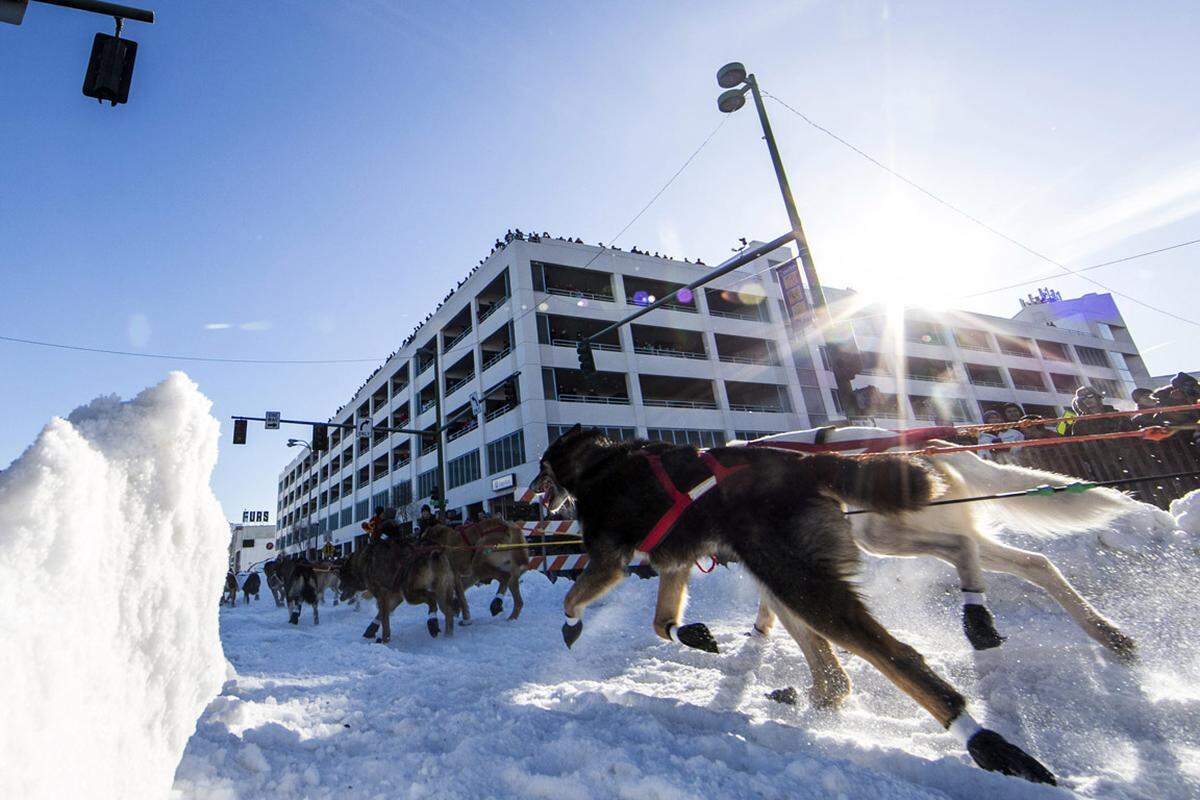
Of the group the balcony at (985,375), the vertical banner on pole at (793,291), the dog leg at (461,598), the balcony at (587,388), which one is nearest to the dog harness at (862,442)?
the dog leg at (461,598)

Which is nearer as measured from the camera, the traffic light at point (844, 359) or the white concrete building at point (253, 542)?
the traffic light at point (844, 359)

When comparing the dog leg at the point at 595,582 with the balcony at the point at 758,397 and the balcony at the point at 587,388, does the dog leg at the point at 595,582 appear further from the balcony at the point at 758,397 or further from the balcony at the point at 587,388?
the balcony at the point at 758,397

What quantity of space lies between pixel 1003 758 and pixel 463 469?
1205 inches

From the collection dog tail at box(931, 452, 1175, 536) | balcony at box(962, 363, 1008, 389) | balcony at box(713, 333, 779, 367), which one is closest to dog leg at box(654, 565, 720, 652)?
dog tail at box(931, 452, 1175, 536)

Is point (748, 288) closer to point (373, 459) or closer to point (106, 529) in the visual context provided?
point (373, 459)

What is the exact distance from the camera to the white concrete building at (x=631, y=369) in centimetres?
2761

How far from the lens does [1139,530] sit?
207 inches

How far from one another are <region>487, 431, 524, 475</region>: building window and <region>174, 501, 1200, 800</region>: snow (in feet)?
68.1

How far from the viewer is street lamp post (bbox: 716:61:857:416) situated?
9000 mm

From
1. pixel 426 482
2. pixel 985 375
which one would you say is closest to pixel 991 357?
pixel 985 375

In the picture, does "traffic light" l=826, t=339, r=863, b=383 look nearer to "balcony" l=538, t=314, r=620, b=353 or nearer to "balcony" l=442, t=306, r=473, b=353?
"balcony" l=538, t=314, r=620, b=353

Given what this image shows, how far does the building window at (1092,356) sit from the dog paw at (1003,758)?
6504 centimetres

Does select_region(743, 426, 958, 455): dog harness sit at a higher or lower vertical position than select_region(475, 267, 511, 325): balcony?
lower

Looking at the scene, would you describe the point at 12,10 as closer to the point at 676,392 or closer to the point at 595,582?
the point at 595,582
